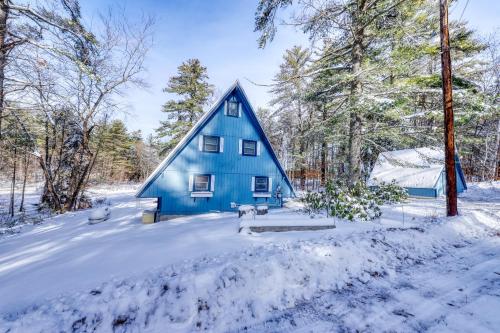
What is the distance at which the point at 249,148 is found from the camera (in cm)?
1403

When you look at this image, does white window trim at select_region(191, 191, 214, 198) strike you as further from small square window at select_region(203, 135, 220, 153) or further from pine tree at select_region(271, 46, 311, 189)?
pine tree at select_region(271, 46, 311, 189)

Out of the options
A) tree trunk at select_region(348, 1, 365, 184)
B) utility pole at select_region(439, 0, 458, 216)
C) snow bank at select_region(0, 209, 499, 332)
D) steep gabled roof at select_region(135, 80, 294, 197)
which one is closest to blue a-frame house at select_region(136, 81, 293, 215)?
steep gabled roof at select_region(135, 80, 294, 197)

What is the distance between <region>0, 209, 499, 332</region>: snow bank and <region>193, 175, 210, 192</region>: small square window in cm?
773

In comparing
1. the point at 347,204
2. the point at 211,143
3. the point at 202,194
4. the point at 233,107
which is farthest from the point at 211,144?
the point at 347,204

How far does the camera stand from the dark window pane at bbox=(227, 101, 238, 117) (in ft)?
44.3

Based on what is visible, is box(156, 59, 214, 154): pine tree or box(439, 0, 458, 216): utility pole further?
box(156, 59, 214, 154): pine tree

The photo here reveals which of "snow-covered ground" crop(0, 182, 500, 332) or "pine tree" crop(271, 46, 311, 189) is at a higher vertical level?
"pine tree" crop(271, 46, 311, 189)

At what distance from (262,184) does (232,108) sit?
17.0ft

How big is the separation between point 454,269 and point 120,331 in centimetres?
707

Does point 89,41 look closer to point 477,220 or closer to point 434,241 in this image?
point 434,241

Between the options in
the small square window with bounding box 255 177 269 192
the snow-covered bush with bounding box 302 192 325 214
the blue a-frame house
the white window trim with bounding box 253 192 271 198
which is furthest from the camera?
the small square window with bounding box 255 177 269 192

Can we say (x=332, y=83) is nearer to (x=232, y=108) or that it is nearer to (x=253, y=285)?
(x=232, y=108)

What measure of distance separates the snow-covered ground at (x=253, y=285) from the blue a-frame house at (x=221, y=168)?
551 cm

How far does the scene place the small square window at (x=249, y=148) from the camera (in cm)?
1393
